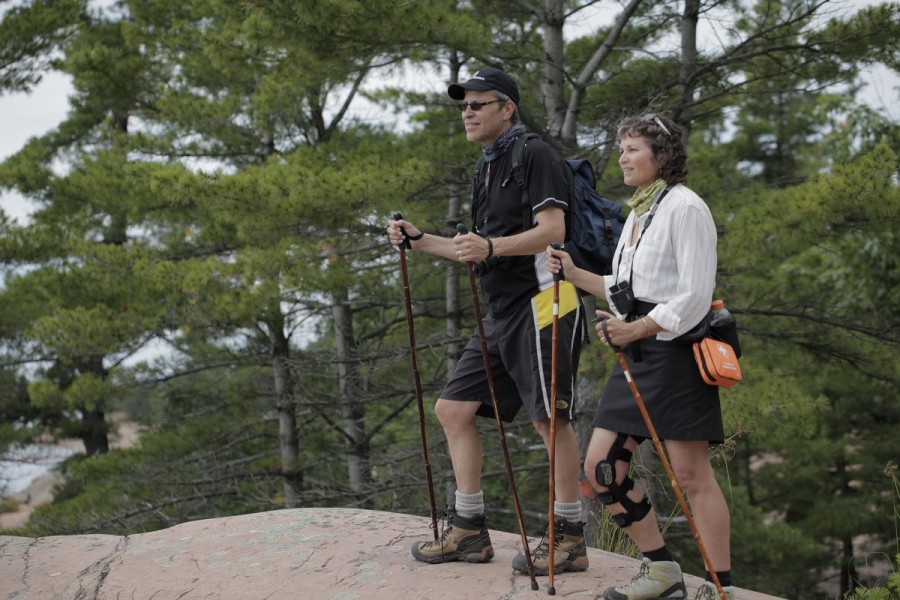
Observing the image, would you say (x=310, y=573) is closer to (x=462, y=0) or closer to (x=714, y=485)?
(x=714, y=485)

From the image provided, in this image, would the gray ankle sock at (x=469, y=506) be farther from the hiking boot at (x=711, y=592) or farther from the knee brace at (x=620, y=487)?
the hiking boot at (x=711, y=592)

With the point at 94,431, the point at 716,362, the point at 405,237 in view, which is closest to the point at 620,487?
the point at 716,362

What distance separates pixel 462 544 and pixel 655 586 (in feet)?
3.10

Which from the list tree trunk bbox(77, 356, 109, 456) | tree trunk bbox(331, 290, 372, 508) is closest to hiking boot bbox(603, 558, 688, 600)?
tree trunk bbox(331, 290, 372, 508)

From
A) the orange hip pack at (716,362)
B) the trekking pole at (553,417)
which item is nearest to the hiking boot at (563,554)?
the trekking pole at (553,417)

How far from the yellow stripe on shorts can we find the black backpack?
0.38 feet

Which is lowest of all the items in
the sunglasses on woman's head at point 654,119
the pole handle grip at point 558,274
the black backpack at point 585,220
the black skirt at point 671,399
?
the black skirt at point 671,399

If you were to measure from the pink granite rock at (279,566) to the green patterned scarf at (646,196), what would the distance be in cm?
149

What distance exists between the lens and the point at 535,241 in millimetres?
3609

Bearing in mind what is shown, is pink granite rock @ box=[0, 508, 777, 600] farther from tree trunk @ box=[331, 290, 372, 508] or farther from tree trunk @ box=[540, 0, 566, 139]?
tree trunk @ box=[331, 290, 372, 508]

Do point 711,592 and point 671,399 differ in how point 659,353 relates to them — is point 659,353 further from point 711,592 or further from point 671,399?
point 711,592

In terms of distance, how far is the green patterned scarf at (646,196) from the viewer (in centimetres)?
333

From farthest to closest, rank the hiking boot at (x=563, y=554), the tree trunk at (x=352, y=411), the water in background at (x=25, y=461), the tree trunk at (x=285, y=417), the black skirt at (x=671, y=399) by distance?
1. the water in background at (x=25, y=461)
2. the tree trunk at (x=285, y=417)
3. the tree trunk at (x=352, y=411)
4. the hiking boot at (x=563, y=554)
5. the black skirt at (x=671, y=399)

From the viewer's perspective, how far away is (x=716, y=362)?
10.2ft
